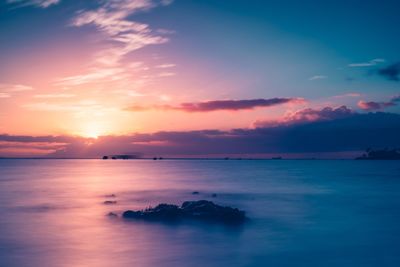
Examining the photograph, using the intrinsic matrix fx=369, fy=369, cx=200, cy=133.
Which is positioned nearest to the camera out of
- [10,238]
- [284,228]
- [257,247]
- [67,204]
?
[257,247]

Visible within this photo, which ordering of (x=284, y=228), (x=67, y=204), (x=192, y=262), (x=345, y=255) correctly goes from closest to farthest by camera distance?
(x=192, y=262) < (x=345, y=255) < (x=284, y=228) < (x=67, y=204)

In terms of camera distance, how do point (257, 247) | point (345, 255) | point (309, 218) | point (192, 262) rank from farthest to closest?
1. point (309, 218)
2. point (257, 247)
3. point (345, 255)
4. point (192, 262)

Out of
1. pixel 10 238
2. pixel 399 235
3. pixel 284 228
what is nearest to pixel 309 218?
pixel 284 228

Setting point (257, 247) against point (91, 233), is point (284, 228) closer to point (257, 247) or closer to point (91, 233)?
point (257, 247)

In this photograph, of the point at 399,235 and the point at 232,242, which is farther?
the point at 399,235

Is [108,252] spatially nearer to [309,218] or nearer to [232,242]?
[232,242]

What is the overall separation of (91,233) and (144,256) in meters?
5.85

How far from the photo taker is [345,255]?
17.2m

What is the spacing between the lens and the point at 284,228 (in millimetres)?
23375

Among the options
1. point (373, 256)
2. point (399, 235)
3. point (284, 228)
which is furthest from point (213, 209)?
point (399, 235)

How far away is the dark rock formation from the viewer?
23.1m

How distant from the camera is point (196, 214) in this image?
23328 mm

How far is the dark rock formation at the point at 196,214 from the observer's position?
911 inches

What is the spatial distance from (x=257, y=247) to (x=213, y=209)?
553 centimetres
